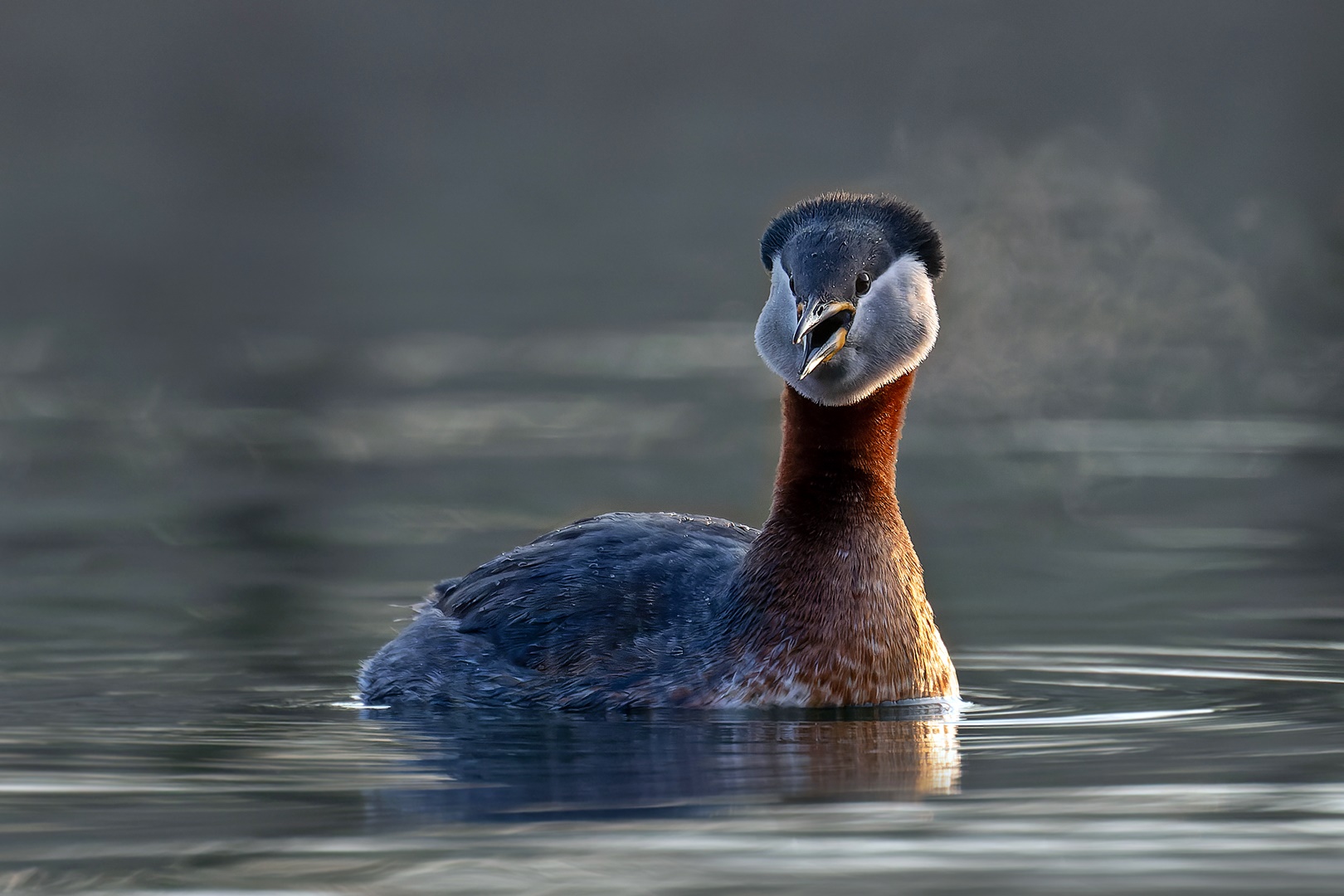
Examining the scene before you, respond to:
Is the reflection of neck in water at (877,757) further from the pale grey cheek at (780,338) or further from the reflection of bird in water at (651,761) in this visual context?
the pale grey cheek at (780,338)

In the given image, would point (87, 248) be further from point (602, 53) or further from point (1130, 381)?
point (1130, 381)

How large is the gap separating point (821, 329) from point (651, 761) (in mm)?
2248

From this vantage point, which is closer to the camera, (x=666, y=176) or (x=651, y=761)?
(x=651, y=761)

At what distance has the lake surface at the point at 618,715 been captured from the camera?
700 centimetres

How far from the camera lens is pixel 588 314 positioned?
29125 mm

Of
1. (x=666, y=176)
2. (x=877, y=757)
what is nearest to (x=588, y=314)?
(x=666, y=176)

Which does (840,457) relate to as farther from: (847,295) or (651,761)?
(651,761)

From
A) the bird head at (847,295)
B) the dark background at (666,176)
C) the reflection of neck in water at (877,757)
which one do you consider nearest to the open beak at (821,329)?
the bird head at (847,295)

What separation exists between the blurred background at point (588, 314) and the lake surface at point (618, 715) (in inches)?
3.1

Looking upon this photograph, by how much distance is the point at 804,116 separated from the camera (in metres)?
36.5

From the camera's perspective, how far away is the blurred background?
1337 cm

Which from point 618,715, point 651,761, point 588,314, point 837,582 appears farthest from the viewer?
point 588,314

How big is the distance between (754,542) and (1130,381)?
14334mm

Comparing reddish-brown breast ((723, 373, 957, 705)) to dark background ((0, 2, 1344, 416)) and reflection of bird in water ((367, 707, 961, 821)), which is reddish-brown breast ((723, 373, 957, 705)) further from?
dark background ((0, 2, 1344, 416))
